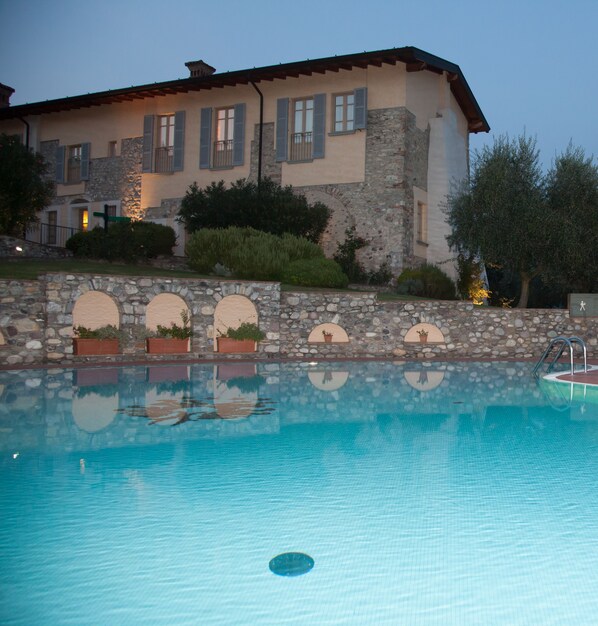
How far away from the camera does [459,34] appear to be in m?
101

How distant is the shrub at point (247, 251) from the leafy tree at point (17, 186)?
19.5 feet

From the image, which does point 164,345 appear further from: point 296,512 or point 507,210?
point 296,512

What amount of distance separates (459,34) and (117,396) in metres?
105

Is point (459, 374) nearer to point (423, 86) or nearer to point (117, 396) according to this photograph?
point (117, 396)

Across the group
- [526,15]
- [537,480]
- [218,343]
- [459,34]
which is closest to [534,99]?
[459,34]

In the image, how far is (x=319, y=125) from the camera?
73.8 feet

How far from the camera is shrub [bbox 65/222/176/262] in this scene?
20.7 metres

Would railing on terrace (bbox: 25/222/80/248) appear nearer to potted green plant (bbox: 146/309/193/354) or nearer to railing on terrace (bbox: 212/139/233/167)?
railing on terrace (bbox: 212/139/233/167)

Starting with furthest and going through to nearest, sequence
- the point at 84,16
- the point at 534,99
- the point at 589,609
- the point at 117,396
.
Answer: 1. the point at 534,99
2. the point at 84,16
3. the point at 117,396
4. the point at 589,609

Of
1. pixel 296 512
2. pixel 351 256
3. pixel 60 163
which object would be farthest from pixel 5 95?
pixel 296 512

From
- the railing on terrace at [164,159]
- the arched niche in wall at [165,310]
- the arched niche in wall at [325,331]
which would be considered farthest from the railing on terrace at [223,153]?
the arched niche in wall at [325,331]

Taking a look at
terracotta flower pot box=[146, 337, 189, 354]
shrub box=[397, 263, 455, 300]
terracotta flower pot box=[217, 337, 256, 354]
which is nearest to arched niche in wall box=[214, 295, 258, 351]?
terracotta flower pot box=[217, 337, 256, 354]

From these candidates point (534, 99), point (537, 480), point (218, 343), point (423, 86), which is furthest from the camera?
point (534, 99)

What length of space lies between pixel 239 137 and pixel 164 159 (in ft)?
11.0
